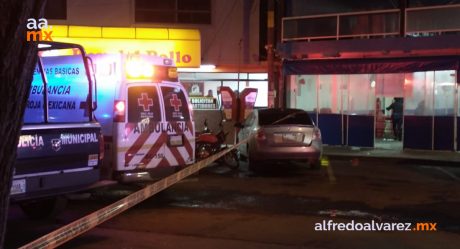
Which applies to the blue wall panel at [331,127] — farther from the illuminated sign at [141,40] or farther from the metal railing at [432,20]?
the illuminated sign at [141,40]

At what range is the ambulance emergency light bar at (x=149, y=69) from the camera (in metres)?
8.96

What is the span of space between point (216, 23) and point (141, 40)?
9.57 feet

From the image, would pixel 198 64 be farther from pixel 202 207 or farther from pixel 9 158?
pixel 9 158

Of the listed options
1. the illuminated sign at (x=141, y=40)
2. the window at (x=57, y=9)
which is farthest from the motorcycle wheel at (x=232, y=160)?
the window at (x=57, y=9)

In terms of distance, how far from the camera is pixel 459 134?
54.3ft

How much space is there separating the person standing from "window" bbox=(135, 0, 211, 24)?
7.15 meters

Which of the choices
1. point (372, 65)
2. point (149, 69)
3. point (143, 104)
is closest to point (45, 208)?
point (143, 104)

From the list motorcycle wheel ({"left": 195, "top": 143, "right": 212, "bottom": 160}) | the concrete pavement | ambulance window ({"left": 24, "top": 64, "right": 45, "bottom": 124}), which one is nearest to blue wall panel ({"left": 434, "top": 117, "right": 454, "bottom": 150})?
the concrete pavement

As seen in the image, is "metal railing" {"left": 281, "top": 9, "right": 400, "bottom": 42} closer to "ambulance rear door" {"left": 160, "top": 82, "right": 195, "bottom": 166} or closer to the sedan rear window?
the sedan rear window

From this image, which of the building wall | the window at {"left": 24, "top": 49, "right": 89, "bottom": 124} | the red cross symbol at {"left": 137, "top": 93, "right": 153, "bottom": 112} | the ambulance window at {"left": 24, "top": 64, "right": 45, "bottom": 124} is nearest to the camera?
the ambulance window at {"left": 24, "top": 64, "right": 45, "bottom": 124}

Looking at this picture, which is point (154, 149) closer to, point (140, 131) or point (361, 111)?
point (140, 131)

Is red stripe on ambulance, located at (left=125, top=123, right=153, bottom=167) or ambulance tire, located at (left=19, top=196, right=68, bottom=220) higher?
red stripe on ambulance, located at (left=125, top=123, right=153, bottom=167)

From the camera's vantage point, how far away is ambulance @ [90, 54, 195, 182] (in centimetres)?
872

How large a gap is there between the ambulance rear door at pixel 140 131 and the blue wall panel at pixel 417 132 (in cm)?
1012
